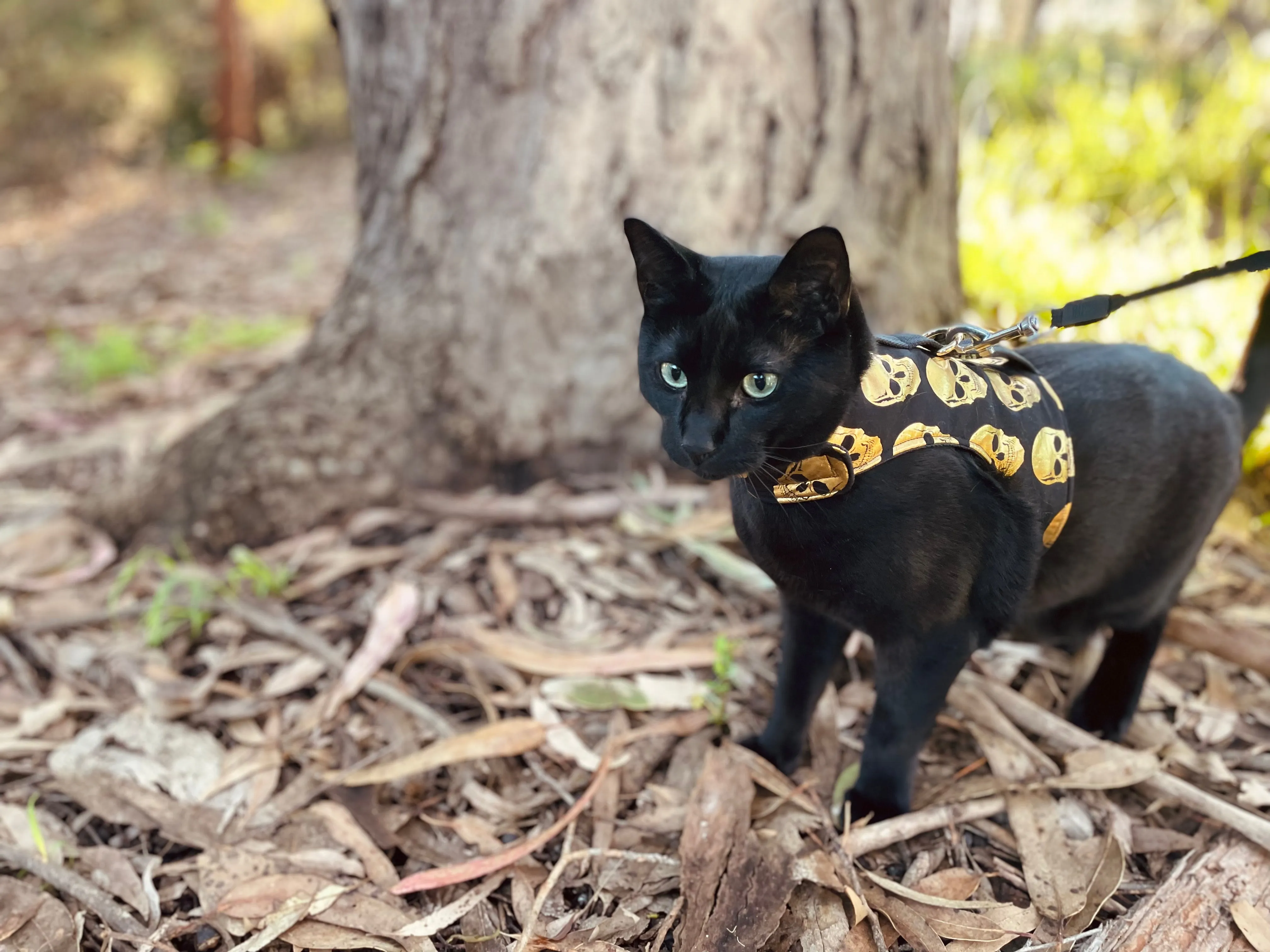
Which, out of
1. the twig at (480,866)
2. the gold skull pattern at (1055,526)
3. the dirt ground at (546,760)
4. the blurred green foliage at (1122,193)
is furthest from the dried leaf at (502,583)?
the blurred green foliage at (1122,193)

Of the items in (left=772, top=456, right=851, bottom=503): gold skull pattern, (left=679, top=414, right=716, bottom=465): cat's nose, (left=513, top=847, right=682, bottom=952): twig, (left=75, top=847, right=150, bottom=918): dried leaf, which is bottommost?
(left=75, top=847, right=150, bottom=918): dried leaf

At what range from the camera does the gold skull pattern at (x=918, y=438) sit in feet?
4.11

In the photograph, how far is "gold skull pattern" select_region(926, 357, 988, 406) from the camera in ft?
4.25

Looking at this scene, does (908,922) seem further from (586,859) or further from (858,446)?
(858,446)

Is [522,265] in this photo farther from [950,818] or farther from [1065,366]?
[950,818]

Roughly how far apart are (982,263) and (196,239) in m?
5.02

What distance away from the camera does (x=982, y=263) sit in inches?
119

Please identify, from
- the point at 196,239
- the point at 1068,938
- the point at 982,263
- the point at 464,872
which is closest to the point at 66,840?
the point at 464,872

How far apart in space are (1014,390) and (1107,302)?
0.20 meters

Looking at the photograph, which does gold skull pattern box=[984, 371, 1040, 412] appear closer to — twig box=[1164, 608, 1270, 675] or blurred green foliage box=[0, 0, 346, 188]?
twig box=[1164, 608, 1270, 675]

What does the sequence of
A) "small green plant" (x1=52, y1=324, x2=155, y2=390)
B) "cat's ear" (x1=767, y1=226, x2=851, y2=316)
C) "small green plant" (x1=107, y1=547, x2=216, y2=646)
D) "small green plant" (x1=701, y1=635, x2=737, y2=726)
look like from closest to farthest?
1. "cat's ear" (x1=767, y1=226, x2=851, y2=316)
2. "small green plant" (x1=701, y1=635, x2=737, y2=726)
3. "small green plant" (x1=107, y1=547, x2=216, y2=646)
4. "small green plant" (x1=52, y1=324, x2=155, y2=390)

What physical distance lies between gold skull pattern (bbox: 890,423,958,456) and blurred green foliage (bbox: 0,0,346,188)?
24.9 feet

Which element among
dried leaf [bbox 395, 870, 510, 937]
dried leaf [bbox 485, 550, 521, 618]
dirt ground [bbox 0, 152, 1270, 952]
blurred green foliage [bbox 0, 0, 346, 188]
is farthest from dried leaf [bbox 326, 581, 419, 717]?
blurred green foliage [bbox 0, 0, 346, 188]

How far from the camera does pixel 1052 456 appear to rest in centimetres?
136
